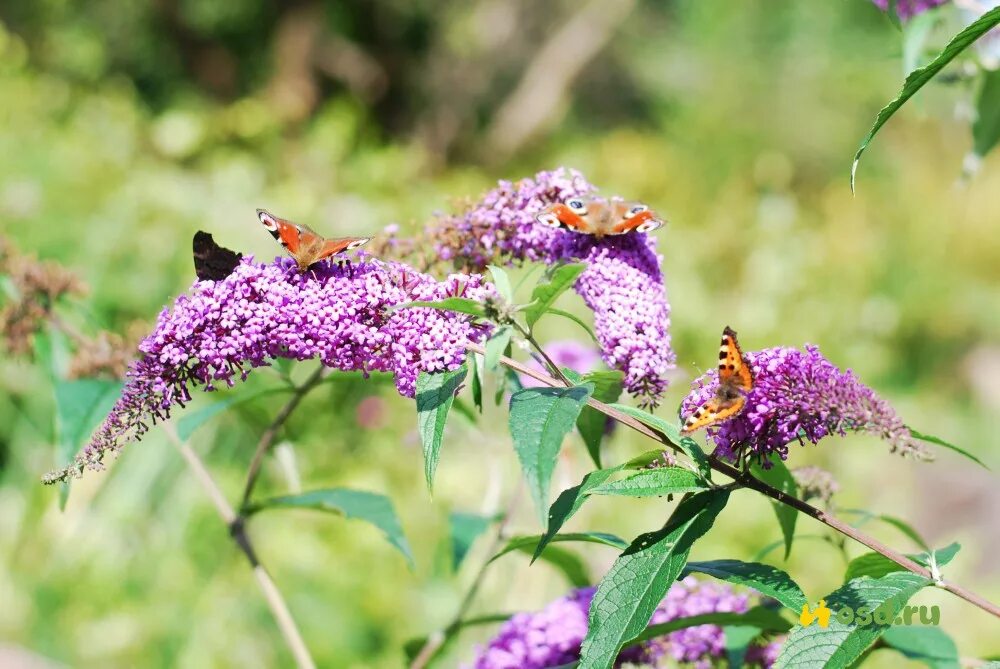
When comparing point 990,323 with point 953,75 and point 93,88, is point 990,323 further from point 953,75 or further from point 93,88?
point 93,88

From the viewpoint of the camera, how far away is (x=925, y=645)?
1049mm

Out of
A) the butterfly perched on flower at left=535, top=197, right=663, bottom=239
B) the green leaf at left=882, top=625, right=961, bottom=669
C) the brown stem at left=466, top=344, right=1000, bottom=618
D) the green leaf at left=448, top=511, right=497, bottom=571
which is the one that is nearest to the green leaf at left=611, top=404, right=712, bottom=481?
the brown stem at left=466, top=344, right=1000, bottom=618

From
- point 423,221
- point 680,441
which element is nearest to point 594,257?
point 680,441

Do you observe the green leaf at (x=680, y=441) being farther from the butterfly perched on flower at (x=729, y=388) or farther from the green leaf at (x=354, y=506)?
the green leaf at (x=354, y=506)

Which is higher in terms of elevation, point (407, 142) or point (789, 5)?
point (789, 5)

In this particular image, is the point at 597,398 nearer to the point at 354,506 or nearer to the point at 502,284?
the point at 502,284

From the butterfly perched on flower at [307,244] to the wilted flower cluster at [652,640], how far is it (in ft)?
1.78

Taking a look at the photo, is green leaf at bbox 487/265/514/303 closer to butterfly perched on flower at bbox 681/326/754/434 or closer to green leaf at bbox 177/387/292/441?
butterfly perched on flower at bbox 681/326/754/434

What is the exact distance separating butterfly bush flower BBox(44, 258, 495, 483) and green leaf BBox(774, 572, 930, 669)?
0.38 m

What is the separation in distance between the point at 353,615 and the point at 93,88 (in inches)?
305

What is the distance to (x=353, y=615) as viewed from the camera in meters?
2.92

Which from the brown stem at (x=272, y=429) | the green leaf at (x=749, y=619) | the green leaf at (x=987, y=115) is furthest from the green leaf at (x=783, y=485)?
the green leaf at (x=987, y=115)

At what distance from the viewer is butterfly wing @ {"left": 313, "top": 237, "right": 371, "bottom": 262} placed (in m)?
0.94

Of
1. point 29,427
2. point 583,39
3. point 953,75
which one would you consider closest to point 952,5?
point 953,75
